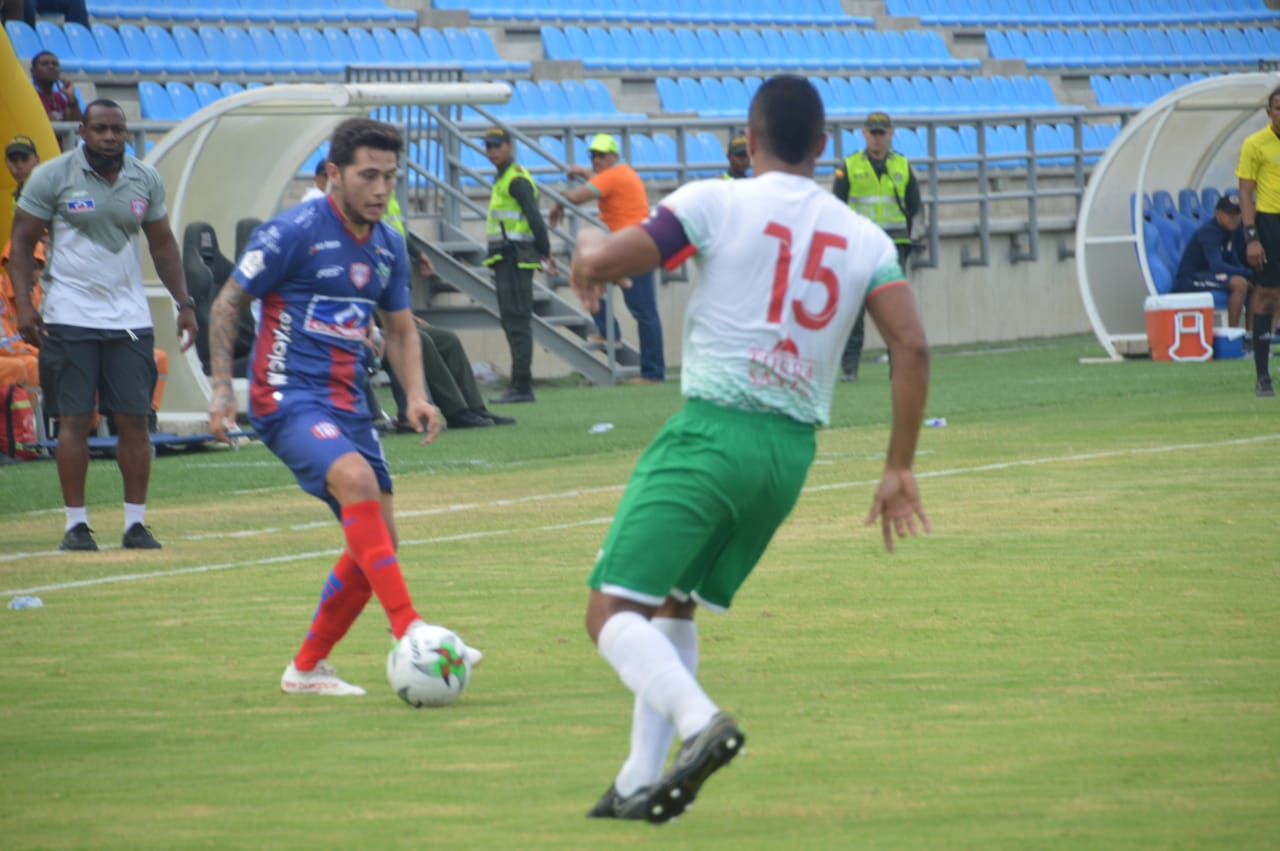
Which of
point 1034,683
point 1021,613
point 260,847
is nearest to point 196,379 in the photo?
point 1021,613

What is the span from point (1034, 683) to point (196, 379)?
1137 centimetres

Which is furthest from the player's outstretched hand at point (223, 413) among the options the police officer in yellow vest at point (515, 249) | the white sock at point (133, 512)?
the police officer in yellow vest at point (515, 249)

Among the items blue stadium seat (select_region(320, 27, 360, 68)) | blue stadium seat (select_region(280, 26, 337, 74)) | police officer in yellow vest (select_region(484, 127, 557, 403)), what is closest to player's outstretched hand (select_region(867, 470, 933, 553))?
police officer in yellow vest (select_region(484, 127, 557, 403))

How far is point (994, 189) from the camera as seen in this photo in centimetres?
2817

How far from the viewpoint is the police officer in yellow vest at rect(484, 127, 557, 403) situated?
19031 millimetres

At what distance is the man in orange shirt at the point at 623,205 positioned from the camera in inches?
805

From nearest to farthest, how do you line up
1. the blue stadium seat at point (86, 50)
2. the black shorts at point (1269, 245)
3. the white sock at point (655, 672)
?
the white sock at point (655, 672) < the black shorts at point (1269, 245) < the blue stadium seat at point (86, 50)

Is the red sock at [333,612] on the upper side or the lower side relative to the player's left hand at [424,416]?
lower

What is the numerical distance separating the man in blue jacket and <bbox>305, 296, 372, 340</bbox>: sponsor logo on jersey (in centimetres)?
1702

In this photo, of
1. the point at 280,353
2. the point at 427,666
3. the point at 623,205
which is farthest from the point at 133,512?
the point at 623,205

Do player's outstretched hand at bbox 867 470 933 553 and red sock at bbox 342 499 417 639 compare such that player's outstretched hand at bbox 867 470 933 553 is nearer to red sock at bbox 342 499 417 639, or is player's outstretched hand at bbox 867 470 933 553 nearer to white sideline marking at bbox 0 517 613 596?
red sock at bbox 342 499 417 639

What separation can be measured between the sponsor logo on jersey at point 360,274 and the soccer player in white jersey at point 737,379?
6.76 ft

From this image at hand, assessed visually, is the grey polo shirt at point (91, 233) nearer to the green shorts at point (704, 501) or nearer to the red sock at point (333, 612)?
the red sock at point (333, 612)

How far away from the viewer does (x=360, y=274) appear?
6.88 metres
